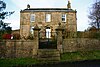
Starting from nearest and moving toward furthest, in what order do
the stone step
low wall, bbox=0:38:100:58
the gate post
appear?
the stone step
low wall, bbox=0:38:100:58
the gate post

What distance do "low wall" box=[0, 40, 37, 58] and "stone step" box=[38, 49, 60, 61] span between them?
0.87 meters

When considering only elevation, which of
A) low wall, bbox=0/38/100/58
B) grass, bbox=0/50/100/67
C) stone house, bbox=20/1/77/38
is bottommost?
grass, bbox=0/50/100/67

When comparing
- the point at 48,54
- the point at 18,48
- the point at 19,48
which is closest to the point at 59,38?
the point at 48,54

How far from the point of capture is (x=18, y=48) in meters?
29.3

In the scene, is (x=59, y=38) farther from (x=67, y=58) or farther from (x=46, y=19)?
(x=46, y=19)

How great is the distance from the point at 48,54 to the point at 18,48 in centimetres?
408

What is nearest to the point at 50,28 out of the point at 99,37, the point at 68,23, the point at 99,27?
the point at 68,23

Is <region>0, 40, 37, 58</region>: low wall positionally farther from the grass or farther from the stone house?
the stone house

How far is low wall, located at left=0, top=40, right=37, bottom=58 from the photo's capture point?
2903 cm

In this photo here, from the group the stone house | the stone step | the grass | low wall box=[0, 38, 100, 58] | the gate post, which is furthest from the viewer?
the stone house

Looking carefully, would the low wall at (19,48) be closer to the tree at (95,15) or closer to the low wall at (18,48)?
the low wall at (18,48)

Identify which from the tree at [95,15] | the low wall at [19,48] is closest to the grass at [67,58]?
the low wall at [19,48]

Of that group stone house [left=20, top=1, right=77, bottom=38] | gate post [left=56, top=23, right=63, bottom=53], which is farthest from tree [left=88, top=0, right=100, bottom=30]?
gate post [left=56, top=23, right=63, bottom=53]

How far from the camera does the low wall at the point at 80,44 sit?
101 ft
